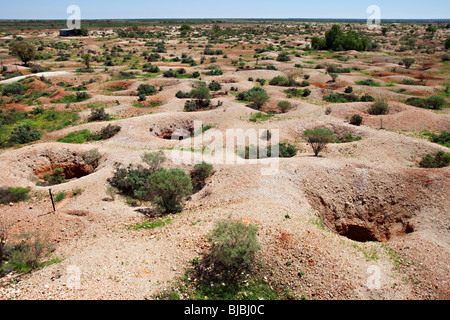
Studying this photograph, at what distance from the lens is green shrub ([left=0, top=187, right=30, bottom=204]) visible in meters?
13.6

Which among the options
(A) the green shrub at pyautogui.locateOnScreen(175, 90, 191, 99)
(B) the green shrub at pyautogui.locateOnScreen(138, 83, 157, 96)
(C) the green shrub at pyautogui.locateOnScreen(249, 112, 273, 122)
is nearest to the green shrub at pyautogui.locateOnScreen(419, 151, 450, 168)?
(C) the green shrub at pyautogui.locateOnScreen(249, 112, 273, 122)

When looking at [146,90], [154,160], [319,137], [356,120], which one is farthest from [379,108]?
[146,90]

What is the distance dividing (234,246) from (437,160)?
45.7 feet

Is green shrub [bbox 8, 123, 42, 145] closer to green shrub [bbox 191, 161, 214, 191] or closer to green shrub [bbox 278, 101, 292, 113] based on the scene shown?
green shrub [bbox 191, 161, 214, 191]

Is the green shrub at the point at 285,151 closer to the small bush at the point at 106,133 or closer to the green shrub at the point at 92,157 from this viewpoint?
the green shrub at the point at 92,157

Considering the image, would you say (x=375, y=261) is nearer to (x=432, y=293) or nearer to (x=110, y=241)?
(x=432, y=293)

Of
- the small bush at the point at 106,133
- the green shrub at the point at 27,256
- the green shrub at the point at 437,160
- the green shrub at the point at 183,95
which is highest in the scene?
the green shrub at the point at 183,95

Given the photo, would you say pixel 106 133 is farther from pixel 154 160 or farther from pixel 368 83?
pixel 368 83

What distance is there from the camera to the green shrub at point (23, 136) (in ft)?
68.2

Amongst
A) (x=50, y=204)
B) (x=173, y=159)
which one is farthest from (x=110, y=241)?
(x=173, y=159)

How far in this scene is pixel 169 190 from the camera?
512 inches

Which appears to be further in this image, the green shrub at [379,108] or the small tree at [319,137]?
the green shrub at [379,108]

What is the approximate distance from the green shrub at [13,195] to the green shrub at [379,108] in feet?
87.5

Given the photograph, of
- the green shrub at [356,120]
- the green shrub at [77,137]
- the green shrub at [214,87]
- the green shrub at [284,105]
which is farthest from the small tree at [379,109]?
the green shrub at [77,137]
